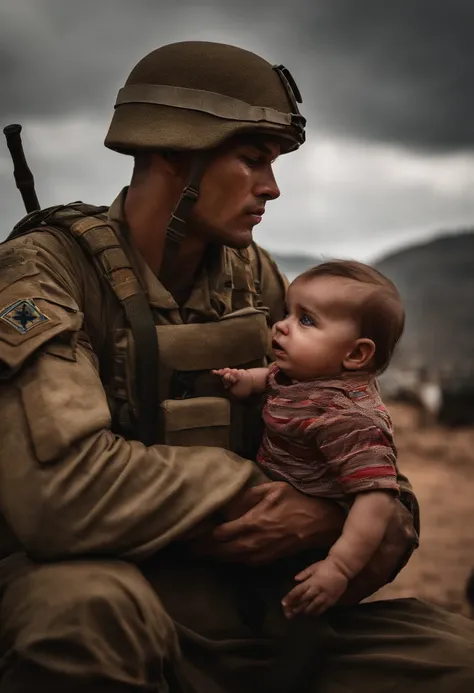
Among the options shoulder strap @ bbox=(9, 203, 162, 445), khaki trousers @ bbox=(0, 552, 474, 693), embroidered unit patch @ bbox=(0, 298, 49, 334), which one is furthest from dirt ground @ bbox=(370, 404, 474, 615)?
embroidered unit patch @ bbox=(0, 298, 49, 334)

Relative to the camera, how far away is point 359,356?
270cm

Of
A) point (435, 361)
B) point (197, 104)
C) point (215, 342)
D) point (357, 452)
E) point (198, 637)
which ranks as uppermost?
point (197, 104)

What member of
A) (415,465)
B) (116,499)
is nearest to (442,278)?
(415,465)

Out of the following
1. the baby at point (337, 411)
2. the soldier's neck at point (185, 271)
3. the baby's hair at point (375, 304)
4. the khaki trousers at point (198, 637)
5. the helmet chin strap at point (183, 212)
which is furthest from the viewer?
the soldier's neck at point (185, 271)

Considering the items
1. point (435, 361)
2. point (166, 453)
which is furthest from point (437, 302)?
point (166, 453)

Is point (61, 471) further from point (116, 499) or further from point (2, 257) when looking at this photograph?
point (2, 257)

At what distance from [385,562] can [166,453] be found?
25.3 inches

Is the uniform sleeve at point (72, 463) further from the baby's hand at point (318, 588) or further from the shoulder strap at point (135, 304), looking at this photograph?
the baby's hand at point (318, 588)

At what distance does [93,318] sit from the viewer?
2859 millimetres

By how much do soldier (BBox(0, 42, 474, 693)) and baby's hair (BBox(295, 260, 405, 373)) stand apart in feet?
1.20

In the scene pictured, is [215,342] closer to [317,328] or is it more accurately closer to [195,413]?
[195,413]

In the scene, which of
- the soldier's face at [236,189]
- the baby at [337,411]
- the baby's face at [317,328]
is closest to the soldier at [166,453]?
the soldier's face at [236,189]

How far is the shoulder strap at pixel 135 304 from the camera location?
9.18 ft

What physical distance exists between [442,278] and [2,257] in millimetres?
7750
